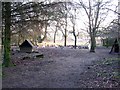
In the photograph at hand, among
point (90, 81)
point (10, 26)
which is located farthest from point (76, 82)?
point (10, 26)

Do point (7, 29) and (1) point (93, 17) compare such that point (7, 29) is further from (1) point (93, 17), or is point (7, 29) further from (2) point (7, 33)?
(1) point (93, 17)

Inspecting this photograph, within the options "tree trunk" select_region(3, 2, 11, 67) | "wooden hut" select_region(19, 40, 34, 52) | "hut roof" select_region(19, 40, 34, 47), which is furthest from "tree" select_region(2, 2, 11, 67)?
"wooden hut" select_region(19, 40, 34, 52)

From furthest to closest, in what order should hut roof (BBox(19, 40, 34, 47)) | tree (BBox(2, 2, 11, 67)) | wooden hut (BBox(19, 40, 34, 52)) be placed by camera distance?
wooden hut (BBox(19, 40, 34, 52)) < hut roof (BBox(19, 40, 34, 47)) < tree (BBox(2, 2, 11, 67))

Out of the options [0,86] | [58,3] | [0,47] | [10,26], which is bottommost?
[0,86]

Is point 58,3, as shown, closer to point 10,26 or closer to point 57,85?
point 10,26

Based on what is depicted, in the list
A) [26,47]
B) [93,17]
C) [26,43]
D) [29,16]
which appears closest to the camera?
[29,16]

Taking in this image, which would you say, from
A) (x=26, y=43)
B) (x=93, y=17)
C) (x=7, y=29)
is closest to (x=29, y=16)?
(x=7, y=29)

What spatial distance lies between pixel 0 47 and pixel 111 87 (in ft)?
17.6

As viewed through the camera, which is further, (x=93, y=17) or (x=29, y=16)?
(x=93, y=17)

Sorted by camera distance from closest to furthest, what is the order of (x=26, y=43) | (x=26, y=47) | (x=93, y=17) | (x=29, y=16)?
(x=29, y=16)
(x=26, y=43)
(x=26, y=47)
(x=93, y=17)

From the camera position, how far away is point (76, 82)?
16.9 feet

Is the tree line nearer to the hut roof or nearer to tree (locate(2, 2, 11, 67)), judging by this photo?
tree (locate(2, 2, 11, 67))

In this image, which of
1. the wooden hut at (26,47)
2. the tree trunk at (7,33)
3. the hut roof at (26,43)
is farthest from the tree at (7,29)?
the wooden hut at (26,47)

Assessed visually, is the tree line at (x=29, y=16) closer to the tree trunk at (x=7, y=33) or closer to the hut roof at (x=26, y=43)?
the tree trunk at (x=7, y=33)
